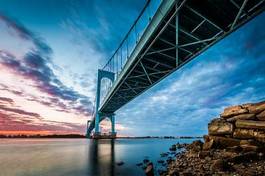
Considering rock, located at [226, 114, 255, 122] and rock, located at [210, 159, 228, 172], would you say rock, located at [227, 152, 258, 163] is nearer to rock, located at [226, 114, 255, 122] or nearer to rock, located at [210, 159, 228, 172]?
rock, located at [210, 159, 228, 172]

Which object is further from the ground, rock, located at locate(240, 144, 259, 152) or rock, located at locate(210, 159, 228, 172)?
rock, located at locate(240, 144, 259, 152)

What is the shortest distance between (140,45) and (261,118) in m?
9.13

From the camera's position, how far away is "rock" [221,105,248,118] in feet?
33.2

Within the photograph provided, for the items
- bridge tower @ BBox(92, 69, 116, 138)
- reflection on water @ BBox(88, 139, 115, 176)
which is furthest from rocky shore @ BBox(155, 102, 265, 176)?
bridge tower @ BBox(92, 69, 116, 138)

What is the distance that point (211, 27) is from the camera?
10922 mm

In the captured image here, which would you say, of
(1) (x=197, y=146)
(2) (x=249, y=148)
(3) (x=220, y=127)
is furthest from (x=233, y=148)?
(1) (x=197, y=146)

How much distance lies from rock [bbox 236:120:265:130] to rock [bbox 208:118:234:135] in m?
0.65

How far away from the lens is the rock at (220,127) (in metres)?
10.3

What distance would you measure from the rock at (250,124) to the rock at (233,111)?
0.73 m

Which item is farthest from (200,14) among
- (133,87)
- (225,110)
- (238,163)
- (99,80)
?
(99,80)

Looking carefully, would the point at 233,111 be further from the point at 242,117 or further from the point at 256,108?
the point at 256,108

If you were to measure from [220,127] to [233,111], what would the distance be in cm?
129

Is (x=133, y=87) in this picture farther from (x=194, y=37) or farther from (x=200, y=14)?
(x=200, y=14)

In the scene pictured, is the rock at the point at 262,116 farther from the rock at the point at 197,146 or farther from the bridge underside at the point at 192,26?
the bridge underside at the point at 192,26
